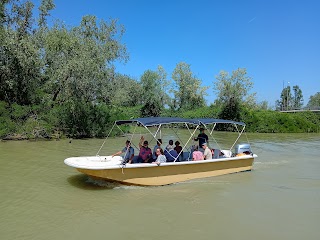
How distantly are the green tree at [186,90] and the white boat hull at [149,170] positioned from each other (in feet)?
156

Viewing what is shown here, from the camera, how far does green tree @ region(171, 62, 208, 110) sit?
197 feet

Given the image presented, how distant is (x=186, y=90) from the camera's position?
2379 inches

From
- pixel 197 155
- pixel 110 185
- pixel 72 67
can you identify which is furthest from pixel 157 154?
pixel 72 67

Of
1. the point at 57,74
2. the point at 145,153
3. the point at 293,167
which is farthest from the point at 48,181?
the point at 57,74

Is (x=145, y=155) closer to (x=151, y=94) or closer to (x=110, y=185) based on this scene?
(x=110, y=185)

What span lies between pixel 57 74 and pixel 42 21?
18.5ft

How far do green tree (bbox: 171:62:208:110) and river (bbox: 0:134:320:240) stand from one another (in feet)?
154

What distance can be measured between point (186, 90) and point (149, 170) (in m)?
51.0

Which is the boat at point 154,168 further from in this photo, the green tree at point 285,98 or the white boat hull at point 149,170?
the green tree at point 285,98

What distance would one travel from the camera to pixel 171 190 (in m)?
10.4

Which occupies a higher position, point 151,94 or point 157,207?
point 151,94

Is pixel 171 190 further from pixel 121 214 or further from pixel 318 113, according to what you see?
pixel 318 113

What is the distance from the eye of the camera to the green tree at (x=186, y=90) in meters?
60.0

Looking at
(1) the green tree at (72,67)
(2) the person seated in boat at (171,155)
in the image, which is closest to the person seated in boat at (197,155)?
(2) the person seated in boat at (171,155)
